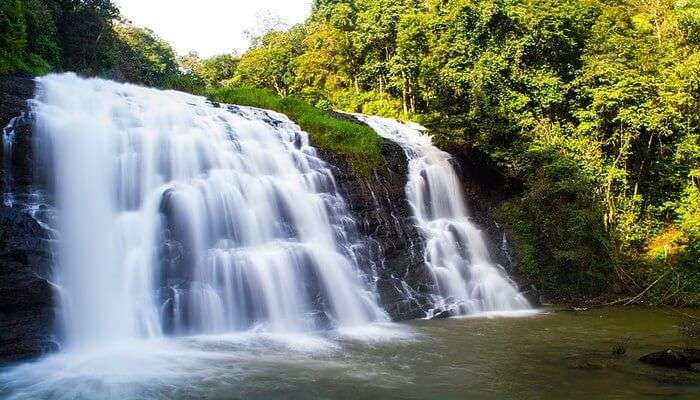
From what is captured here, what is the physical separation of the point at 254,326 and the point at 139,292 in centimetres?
207

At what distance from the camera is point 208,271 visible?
10.3m

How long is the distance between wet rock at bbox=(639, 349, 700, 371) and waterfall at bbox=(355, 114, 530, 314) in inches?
197

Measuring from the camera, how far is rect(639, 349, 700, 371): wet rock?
7.34 m

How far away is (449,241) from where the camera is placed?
46.5 ft

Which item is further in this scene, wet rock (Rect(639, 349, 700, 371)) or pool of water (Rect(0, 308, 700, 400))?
wet rock (Rect(639, 349, 700, 371))

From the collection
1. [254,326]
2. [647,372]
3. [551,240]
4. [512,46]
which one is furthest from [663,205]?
[254,326]

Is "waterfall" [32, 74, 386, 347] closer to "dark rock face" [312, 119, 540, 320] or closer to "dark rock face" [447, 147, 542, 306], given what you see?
"dark rock face" [312, 119, 540, 320]

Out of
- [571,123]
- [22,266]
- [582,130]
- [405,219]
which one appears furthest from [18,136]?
[571,123]

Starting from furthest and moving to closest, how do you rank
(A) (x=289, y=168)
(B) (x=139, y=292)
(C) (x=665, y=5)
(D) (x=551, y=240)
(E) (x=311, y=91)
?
1. (E) (x=311, y=91)
2. (C) (x=665, y=5)
3. (D) (x=551, y=240)
4. (A) (x=289, y=168)
5. (B) (x=139, y=292)

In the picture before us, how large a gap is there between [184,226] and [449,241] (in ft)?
22.2

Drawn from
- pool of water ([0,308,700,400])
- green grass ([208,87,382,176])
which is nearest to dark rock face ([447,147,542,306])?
green grass ([208,87,382,176])

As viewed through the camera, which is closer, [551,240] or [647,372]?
[647,372]

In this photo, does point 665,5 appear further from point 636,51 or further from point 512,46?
point 512,46

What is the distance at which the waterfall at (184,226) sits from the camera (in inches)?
372
